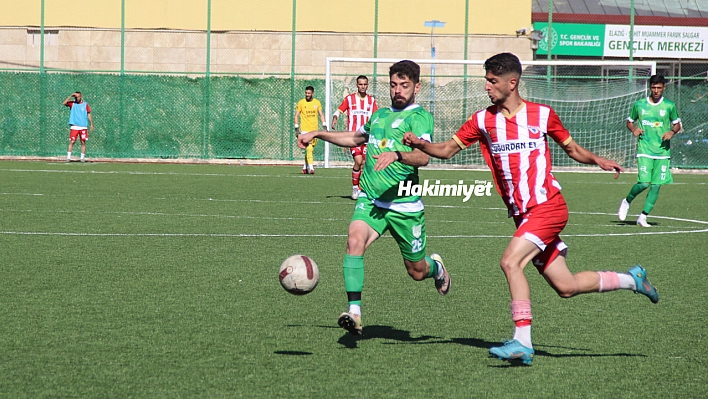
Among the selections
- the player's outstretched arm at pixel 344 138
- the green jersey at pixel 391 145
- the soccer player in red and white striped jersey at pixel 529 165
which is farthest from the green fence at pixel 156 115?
the soccer player in red and white striped jersey at pixel 529 165

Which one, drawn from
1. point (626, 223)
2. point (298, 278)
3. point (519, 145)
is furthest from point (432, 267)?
point (626, 223)

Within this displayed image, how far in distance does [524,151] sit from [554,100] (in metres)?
23.1

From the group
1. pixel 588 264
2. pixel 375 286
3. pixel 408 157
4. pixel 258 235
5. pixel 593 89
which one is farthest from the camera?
pixel 593 89

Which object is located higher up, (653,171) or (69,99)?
(69,99)

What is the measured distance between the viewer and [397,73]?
21.7ft

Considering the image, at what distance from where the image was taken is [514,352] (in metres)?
5.46

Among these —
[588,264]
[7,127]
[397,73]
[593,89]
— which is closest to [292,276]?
[397,73]

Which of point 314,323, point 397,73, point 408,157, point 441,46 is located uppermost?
point 441,46

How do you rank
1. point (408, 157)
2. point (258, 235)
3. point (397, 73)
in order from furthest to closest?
point (258, 235)
point (397, 73)
point (408, 157)

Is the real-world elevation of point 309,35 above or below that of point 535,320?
above

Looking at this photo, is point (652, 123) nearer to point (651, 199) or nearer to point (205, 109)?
point (651, 199)

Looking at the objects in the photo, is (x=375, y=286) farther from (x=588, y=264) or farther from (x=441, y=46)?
(x=441, y=46)

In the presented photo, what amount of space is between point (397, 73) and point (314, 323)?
1824 mm

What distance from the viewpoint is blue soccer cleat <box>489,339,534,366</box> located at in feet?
17.9
